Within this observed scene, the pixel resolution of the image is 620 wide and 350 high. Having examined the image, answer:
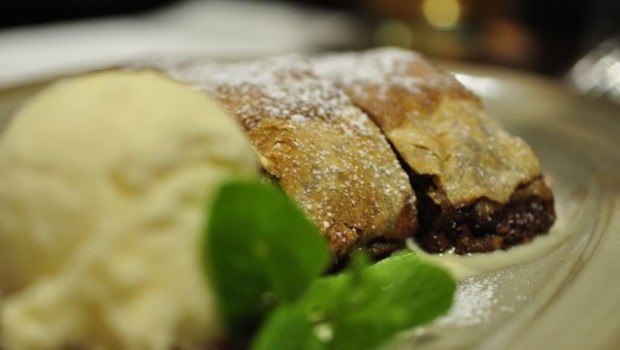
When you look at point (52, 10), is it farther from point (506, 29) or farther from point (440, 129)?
point (440, 129)

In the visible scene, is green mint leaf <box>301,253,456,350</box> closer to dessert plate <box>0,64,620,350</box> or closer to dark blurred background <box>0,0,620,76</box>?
dessert plate <box>0,64,620,350</box>

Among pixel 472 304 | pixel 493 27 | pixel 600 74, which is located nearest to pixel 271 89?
pixel 472 304

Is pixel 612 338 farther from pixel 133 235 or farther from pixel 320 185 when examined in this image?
pixel 133 235

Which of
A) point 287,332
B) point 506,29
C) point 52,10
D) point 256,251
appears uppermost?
point 256,251

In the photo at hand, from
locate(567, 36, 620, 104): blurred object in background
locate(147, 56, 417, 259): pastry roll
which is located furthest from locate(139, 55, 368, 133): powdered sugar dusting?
locate(567, 36, 620, 104): blurred object in background

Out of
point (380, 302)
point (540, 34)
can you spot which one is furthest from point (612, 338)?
point (540, 34)

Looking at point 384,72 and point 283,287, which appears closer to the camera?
point 283,287
